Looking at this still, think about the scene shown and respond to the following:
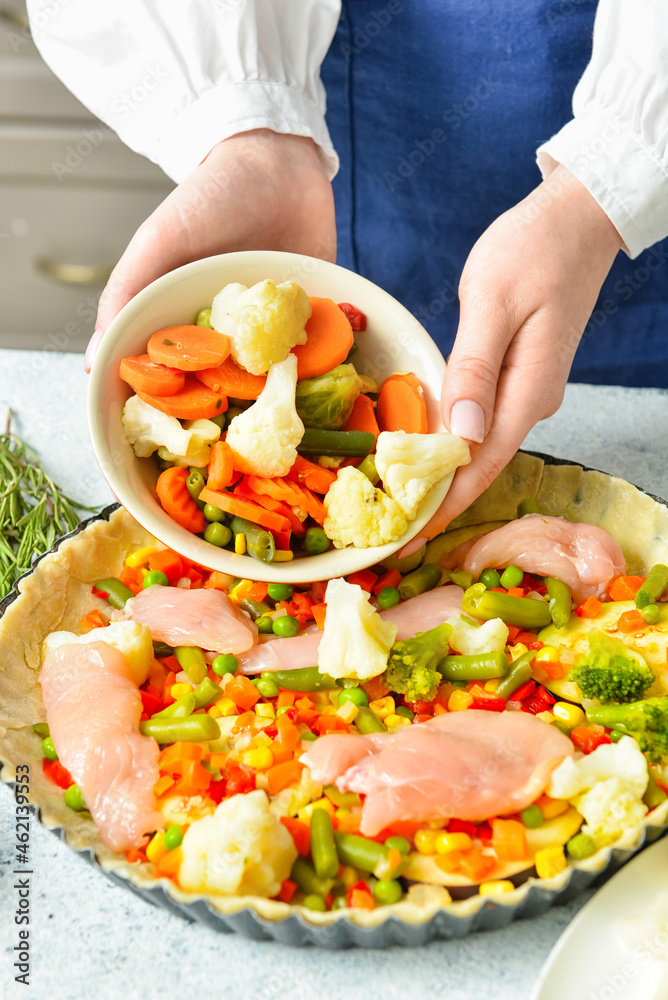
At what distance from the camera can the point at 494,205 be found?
3283 mm

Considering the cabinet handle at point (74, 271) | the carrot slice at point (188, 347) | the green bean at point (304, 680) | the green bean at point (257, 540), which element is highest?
the carrot slice at point (188, 347)

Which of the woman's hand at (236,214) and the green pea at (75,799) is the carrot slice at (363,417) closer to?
the woman's hand at (236,214)

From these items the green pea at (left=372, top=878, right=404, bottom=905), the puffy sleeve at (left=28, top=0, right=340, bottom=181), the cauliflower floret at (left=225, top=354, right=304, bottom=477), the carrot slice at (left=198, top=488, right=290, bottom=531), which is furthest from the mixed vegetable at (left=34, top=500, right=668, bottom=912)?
the puffy sleeve at (left=28, top=0, right=340, bottom=181)

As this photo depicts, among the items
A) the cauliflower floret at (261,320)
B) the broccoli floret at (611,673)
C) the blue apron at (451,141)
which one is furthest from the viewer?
the blue apron at (451,141)

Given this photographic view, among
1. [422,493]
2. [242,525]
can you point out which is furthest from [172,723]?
[422,493]

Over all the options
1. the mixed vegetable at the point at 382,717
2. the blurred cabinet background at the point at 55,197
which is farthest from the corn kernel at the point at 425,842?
the blurred cabinet background at the point at 55,197

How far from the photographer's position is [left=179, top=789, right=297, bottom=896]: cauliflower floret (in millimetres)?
1641

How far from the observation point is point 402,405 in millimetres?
2320

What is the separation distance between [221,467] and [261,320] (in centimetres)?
38

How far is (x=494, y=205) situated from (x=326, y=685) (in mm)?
2034

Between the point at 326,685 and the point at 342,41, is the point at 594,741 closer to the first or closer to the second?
the point at 326,685

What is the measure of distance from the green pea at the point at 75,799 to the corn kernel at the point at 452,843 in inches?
30.0

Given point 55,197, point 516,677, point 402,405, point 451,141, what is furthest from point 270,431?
point 55,197

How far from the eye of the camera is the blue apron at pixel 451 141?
2975 mm
